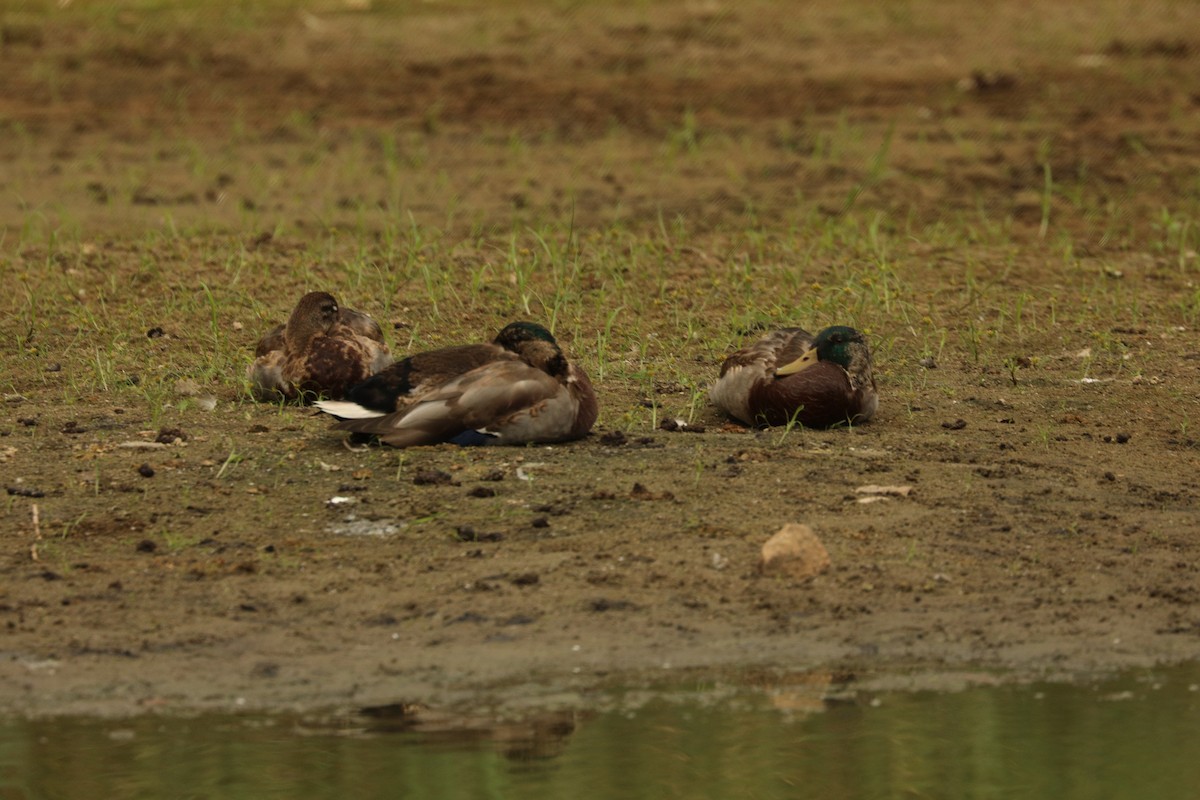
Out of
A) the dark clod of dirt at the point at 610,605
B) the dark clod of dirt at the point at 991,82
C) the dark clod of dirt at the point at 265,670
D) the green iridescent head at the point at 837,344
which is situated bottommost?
the dark clod of dirt at the point at 265,670

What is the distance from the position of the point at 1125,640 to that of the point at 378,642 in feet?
7.19

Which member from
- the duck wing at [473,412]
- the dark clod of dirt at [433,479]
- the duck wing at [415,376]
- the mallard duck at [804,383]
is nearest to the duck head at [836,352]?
the mallard duck at [804,383]

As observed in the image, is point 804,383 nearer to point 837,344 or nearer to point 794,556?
point 837,344

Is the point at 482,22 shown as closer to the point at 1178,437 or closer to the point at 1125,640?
the point at 1178,437

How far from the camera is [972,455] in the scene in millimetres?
7445

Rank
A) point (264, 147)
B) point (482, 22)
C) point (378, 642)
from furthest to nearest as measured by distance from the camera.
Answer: point (482, 22) → point (264, 147) → point (378, 642)

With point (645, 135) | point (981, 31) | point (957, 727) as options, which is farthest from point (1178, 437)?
point (981, 31)

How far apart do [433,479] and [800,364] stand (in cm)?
169

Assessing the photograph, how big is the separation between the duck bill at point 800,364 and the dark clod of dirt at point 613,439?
0.69 metres

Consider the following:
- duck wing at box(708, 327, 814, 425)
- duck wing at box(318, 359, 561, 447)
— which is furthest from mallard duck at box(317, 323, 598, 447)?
duck wing at box(708, 327, 814, 425)

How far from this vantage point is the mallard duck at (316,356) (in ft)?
26.6

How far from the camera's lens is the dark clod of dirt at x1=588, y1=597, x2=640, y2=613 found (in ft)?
19.6

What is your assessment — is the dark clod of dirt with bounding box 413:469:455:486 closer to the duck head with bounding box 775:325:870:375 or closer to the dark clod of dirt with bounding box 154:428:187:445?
the dark clod of dirt with bounding box 154:428:187:445

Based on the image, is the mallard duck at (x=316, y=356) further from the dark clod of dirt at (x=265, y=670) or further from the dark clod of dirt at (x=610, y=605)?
the dark clod of dirt at (x=265, y=670)
